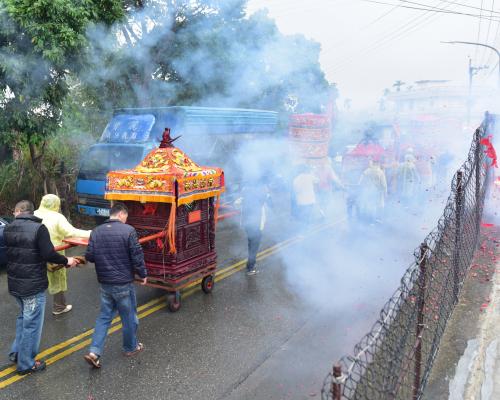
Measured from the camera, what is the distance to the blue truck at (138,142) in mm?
10266

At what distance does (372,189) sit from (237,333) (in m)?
6.44

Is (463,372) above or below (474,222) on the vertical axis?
below

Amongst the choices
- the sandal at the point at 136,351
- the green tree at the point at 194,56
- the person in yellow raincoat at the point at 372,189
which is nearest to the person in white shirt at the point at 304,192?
the person in yellow raincoat at the point at 372,189

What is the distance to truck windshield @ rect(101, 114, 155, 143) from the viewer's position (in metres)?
10.4

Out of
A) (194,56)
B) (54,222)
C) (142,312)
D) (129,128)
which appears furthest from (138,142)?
(142,312)

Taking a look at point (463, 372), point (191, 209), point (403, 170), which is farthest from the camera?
point (403, 170)

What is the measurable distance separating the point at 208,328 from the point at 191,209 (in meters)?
1.60

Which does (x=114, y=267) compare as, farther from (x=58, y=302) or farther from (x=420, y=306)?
(x=420, y=306)

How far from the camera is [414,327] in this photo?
17.3 feet

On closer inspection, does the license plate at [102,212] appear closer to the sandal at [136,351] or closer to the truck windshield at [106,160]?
the truck windshield at [106,160]

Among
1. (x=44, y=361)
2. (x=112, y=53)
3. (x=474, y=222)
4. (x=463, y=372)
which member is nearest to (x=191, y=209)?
(x=44, y=361)

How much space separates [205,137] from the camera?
11188 millimetres

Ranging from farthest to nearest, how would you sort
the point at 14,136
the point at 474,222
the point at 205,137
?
the point at 205,137 < the point at 14,136 < the point at 474,222

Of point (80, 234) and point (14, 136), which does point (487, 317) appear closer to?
point (80, 234)
